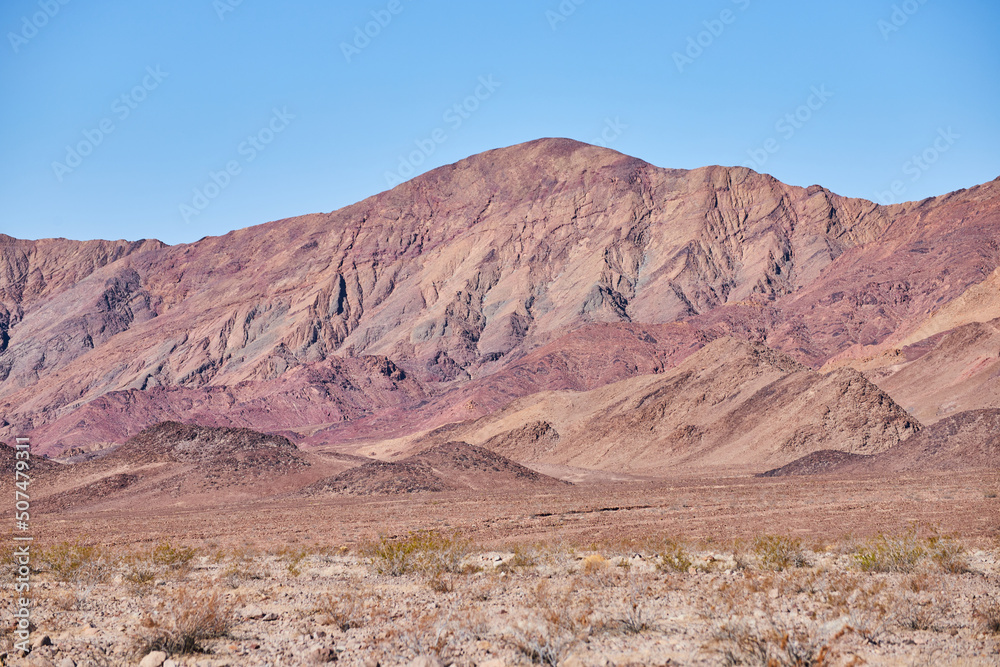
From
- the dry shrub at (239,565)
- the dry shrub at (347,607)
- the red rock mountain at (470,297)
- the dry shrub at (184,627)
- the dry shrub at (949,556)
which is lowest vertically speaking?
the dry shrub at (949,556)

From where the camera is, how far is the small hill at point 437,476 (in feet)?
129

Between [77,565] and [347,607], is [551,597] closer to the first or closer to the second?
[347,607]

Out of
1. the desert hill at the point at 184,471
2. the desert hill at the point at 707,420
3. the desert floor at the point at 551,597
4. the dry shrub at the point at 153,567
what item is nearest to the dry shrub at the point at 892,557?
the desert floor at the point at 551,597

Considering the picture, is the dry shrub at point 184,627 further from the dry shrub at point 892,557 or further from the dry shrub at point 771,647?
the dry shrub at point 892,557

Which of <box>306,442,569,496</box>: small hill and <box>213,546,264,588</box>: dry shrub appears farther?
<box>306,442,569,496</box>: small hill

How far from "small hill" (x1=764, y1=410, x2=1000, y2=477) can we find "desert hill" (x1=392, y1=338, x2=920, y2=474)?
268 cm

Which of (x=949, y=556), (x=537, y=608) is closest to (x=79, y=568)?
(x=537, y=608)

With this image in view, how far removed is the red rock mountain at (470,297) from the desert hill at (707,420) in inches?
864

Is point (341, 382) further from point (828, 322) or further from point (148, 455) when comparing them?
point (148, 455)

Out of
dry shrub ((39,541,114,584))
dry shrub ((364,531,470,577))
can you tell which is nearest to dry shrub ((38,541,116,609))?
dry shrub ((39,541,114,584))

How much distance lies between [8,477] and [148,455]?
258 inches

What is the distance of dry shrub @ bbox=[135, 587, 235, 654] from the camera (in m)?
8.95

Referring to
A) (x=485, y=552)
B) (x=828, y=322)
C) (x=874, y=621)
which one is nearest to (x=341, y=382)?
(x=828, y=322)

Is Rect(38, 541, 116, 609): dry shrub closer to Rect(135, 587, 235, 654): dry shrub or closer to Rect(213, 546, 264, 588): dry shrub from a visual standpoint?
Rect(213, 546, 264, 588): dry shrub
